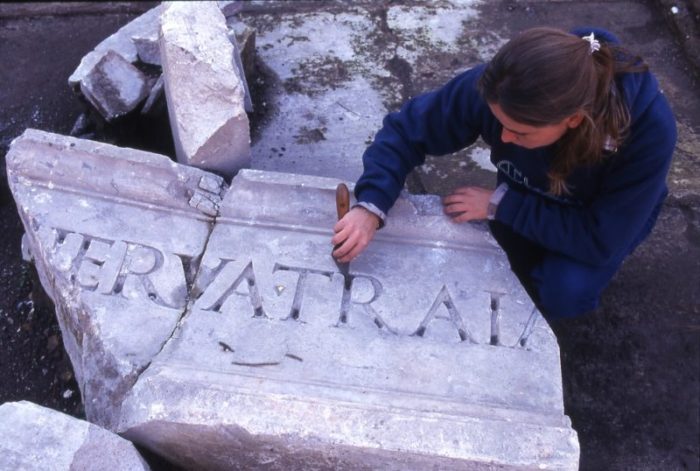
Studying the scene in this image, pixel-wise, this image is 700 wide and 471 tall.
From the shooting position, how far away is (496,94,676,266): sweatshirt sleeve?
1.77m

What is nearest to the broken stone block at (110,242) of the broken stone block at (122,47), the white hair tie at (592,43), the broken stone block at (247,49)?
the broken stone block at (122,47)

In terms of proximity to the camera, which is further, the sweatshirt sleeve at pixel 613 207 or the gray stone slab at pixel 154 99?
the gray stone slab at pixel 154 99

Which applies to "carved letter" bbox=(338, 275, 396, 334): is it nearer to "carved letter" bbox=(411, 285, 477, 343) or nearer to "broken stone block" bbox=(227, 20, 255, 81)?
"carved letter" bbox=(411, 285, 477, 343)

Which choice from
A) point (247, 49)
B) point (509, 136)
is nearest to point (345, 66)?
point (247, 49)

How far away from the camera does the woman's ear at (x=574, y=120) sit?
164 cm

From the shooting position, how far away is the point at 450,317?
1.93 m

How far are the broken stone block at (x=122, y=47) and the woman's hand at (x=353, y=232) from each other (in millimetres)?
1374

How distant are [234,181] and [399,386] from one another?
30.5 inches

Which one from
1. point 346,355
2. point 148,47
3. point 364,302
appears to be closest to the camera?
point 346,355

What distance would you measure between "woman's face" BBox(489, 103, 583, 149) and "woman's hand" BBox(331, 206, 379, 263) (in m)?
0.42

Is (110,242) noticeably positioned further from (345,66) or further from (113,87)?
(345,66)

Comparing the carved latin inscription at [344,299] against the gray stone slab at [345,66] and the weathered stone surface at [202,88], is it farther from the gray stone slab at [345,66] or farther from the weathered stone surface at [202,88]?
the gray stone slab at [345,66]

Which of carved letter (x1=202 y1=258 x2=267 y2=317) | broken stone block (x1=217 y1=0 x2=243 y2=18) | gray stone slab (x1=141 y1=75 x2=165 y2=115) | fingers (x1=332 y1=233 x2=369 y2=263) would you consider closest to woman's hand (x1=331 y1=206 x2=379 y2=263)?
fingers (x1=332 y1=233 x2=369 y2=263)

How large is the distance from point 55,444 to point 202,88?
3.51 feet
